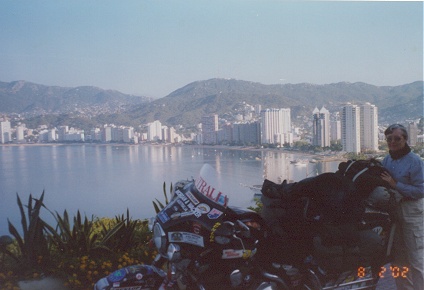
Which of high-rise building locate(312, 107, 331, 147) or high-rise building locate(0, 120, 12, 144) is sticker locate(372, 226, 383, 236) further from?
high-rise building locate(0, 120, 12, 144)

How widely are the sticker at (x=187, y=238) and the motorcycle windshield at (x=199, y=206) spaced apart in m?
0.07

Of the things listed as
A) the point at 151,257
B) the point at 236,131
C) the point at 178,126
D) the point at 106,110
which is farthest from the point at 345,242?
the point at 106,110

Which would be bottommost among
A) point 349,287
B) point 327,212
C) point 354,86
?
point 349,287

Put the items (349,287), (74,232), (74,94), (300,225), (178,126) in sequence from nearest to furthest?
(300,225) → (349,287) → (74,232) → (74,94) → (178,126)

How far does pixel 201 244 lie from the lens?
7.67 ft

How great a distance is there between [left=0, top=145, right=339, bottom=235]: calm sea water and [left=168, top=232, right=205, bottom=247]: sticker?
8.40ft

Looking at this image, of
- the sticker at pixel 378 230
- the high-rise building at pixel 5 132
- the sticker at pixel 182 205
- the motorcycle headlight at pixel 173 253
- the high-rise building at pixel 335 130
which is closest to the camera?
the motorcycle headlight at pixel 173 253

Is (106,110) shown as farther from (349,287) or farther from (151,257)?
(349,287)

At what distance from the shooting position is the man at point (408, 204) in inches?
117

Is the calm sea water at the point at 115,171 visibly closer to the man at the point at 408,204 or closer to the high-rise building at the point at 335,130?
the high-rise building at the point at 335,130

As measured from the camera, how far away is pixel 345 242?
2.80 meters

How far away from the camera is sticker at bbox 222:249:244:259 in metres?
2.40

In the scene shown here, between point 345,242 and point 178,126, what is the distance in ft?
19.4

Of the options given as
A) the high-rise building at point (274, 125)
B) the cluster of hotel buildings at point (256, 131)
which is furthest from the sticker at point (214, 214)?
the high-rise building at point (274, 125)
